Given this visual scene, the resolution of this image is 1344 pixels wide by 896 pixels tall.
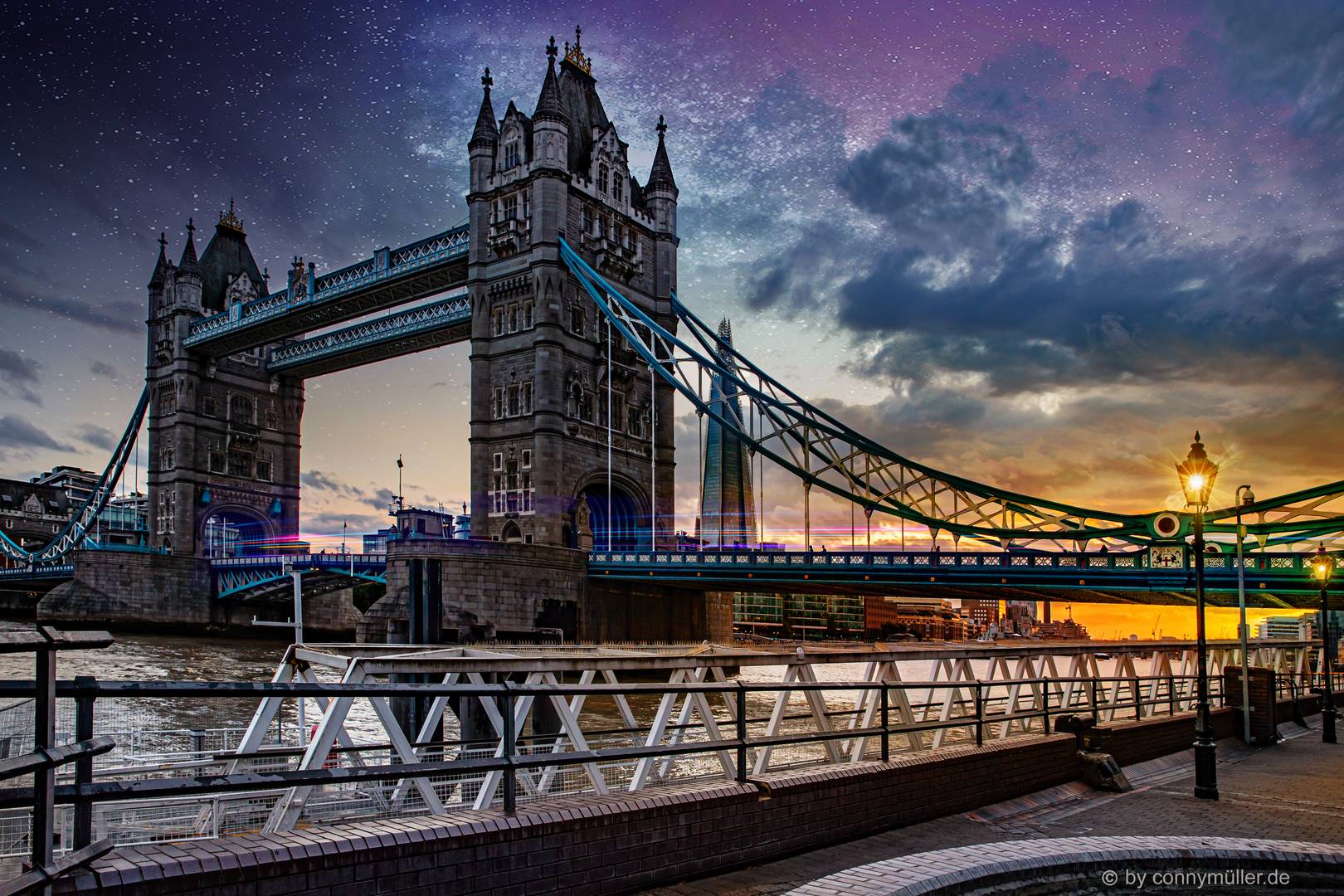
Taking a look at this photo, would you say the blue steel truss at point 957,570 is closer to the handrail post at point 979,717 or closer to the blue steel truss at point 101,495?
the handrail post at point 979,717

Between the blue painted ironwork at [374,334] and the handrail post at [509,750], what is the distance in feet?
189

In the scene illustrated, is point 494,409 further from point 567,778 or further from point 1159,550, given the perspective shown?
point 567,778

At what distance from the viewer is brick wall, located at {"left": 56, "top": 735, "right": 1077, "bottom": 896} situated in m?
5.04

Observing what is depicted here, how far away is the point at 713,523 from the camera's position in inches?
4631

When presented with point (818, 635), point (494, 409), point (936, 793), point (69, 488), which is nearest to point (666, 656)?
point (936, 793)

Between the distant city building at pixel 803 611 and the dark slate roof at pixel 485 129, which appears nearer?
the dark slate roof at pixel 485 129

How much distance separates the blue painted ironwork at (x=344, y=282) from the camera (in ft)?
213

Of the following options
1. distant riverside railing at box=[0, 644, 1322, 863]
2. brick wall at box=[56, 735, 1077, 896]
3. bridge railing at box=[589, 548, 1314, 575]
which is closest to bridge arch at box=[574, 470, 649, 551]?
bridge railing at box=[589, 548, 1314, 575]

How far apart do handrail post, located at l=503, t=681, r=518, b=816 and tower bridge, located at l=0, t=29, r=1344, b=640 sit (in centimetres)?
2847

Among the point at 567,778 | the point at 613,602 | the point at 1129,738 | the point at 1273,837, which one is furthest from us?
the point at 613,602

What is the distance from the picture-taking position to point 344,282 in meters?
71.1

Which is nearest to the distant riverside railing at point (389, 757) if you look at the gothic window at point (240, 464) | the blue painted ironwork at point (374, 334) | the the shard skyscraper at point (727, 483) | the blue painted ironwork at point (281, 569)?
the blue painted ironwork at point (281, 569)

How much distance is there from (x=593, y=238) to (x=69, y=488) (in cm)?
11259

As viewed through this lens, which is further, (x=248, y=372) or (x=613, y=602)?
(x=248, y=372)
